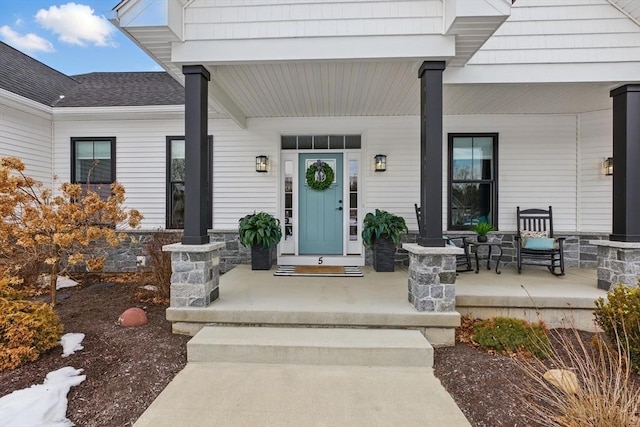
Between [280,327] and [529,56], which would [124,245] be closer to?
[280,327]

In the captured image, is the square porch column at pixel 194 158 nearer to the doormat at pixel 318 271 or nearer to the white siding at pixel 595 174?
the doormat at pixel 318 271

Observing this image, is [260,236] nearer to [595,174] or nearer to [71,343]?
[71,343]

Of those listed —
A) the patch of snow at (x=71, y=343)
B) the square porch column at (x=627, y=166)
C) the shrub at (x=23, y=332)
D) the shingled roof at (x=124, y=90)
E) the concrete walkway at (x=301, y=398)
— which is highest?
the shingled roof at (x=124, y=90)

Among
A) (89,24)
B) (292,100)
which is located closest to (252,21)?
(292,100)

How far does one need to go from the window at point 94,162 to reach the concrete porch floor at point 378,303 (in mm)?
3471

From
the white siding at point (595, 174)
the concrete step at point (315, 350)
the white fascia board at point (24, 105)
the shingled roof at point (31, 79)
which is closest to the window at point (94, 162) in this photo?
the white fascia board at point (24, 105)

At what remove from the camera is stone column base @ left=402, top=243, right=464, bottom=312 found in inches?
129

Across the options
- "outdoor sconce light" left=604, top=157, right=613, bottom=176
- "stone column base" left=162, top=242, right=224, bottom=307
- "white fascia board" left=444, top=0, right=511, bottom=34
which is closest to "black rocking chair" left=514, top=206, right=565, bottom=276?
"outdoor sconce light" left=604, top=157, right=613, bottom=176

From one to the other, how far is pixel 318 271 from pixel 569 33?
4.47 m

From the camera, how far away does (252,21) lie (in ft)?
11.3

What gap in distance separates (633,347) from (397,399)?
201 cm

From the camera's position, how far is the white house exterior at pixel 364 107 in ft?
11.2

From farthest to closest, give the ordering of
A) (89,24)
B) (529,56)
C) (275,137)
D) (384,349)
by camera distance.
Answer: (89,24), (275,137), (529,56), (384,349)

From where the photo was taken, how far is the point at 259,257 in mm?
5328
